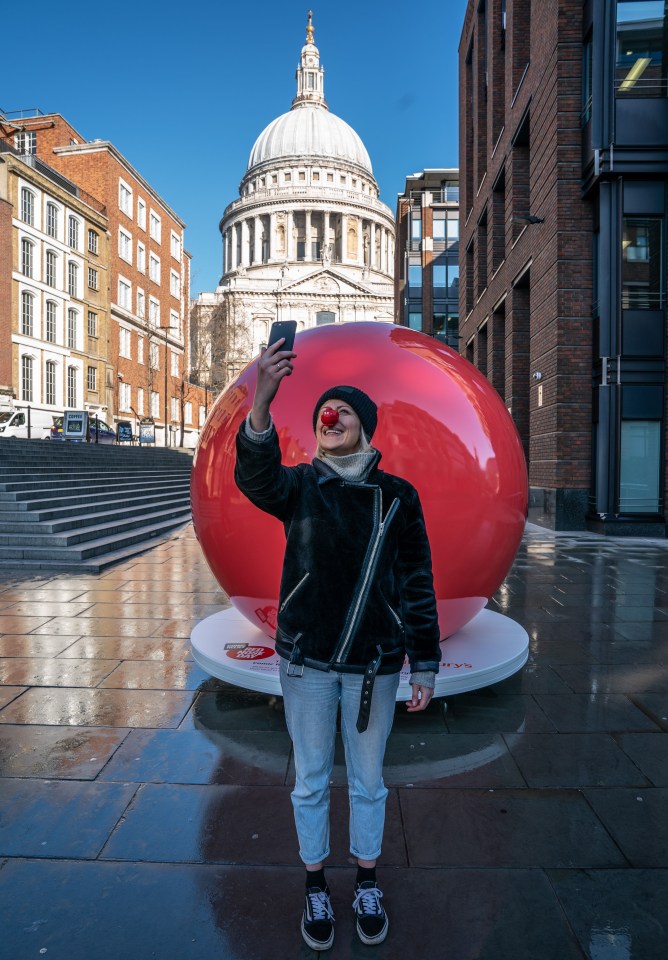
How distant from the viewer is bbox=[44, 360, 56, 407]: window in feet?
135

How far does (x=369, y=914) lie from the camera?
2.35 m

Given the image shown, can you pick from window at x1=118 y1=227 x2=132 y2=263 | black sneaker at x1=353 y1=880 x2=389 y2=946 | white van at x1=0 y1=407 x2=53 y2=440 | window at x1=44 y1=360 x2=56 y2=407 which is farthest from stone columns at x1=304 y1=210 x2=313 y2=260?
black sneaker at x1=353 y1=880 x2=389 y2=946

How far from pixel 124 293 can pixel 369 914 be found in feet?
177

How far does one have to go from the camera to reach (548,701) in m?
4.59

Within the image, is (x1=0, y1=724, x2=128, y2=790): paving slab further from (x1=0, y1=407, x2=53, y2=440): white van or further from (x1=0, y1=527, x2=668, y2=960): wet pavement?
(x1=0, y1=407, x2=53, y2=440): white van

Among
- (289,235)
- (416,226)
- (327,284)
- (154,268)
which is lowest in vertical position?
(416,226)

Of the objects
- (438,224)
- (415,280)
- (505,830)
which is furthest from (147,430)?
(505,830)

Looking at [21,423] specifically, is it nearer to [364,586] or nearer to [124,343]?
[124,343]

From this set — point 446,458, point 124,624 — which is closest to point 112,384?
point 124,624

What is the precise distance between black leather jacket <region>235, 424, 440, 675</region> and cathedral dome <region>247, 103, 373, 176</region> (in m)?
118

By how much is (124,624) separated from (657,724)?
15.9 feet

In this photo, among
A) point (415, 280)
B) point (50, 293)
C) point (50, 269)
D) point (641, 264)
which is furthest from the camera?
point (415, 280)

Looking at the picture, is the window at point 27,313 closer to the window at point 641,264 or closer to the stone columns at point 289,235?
the window at point 641,264

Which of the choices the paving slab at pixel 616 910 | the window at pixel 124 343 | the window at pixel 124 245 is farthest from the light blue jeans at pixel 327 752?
the window at pixel 124 245
